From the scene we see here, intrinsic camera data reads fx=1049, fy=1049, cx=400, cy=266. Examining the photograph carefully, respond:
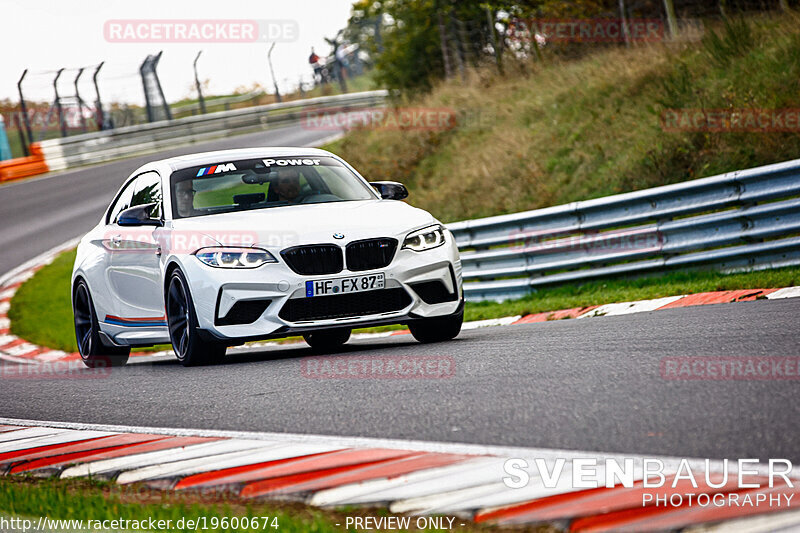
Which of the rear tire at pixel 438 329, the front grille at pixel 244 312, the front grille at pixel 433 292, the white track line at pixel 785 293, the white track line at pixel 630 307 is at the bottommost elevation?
the white track line at pixel 630 307

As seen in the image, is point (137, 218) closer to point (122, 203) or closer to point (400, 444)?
point (122, 203)

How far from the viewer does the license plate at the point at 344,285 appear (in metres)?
7.27

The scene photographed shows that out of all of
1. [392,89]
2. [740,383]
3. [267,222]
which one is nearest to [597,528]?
[740,383]

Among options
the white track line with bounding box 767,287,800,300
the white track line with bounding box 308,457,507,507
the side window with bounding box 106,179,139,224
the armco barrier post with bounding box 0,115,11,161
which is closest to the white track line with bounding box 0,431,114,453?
the white track line with bounding box 308,457,507,507

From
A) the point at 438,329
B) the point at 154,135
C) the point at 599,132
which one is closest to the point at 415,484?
the point at 438,329

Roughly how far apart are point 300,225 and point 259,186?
114 centimetres

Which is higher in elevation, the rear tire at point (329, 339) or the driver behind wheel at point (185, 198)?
the driver behind wheel at point (185, 198)

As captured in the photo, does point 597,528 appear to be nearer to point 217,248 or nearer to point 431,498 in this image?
point 431,498

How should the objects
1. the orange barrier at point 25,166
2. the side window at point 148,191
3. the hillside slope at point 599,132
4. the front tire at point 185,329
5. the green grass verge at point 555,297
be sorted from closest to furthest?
the front tire at point 185,329 < the side window at point 148,191 < the green grass verge at point 555,297 < the hillside slope at point 599,132 < the orange barrier at point 25,166

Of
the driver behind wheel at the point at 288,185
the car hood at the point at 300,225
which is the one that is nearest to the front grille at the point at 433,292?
the car hood at the point at 300,225

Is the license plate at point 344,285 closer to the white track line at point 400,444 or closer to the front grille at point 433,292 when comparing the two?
the front grille at point 433,292

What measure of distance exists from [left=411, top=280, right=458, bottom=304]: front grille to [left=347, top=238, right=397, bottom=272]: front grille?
29cm

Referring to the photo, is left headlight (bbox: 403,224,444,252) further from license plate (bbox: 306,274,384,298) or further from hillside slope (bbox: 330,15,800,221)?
hillside slope (bbox: 330,15,800,221)

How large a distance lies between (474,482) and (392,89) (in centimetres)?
2860
